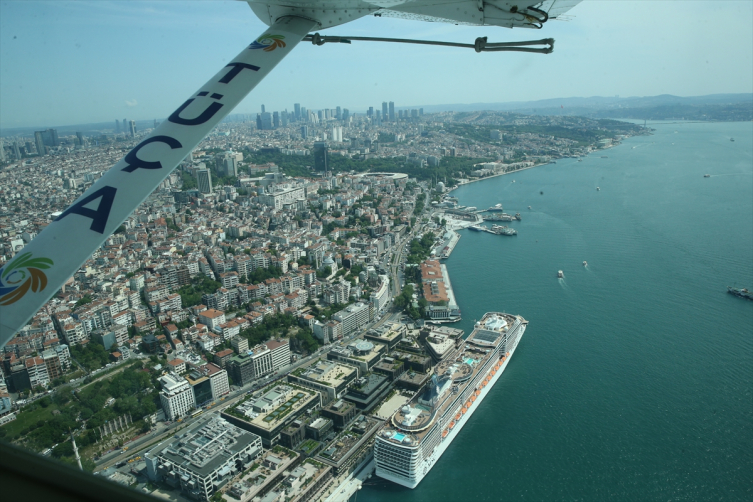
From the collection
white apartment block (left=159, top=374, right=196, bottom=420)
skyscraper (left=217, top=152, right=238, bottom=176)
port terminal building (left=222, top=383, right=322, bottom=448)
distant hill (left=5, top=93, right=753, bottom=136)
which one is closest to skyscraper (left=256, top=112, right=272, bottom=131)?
distant hill (left=5, top=93, right=753, bottom=136)

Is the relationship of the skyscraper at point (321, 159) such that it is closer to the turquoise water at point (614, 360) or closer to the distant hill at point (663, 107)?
the distant hill at point (663, 107)

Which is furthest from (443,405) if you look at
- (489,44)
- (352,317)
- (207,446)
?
(489,44)

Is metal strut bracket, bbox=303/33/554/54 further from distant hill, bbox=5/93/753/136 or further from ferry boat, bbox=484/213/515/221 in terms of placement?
distant hill, bbox=5/93/753/136

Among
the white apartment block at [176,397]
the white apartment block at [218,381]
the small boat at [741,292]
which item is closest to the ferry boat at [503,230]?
the small boat at [741,292]

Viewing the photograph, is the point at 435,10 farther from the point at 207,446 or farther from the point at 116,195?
the point at 207,446

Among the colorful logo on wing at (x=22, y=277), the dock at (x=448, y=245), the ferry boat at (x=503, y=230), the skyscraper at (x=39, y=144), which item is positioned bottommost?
the dock at (x=448, y=245)

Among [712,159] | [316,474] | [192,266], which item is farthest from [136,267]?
[712,159]
